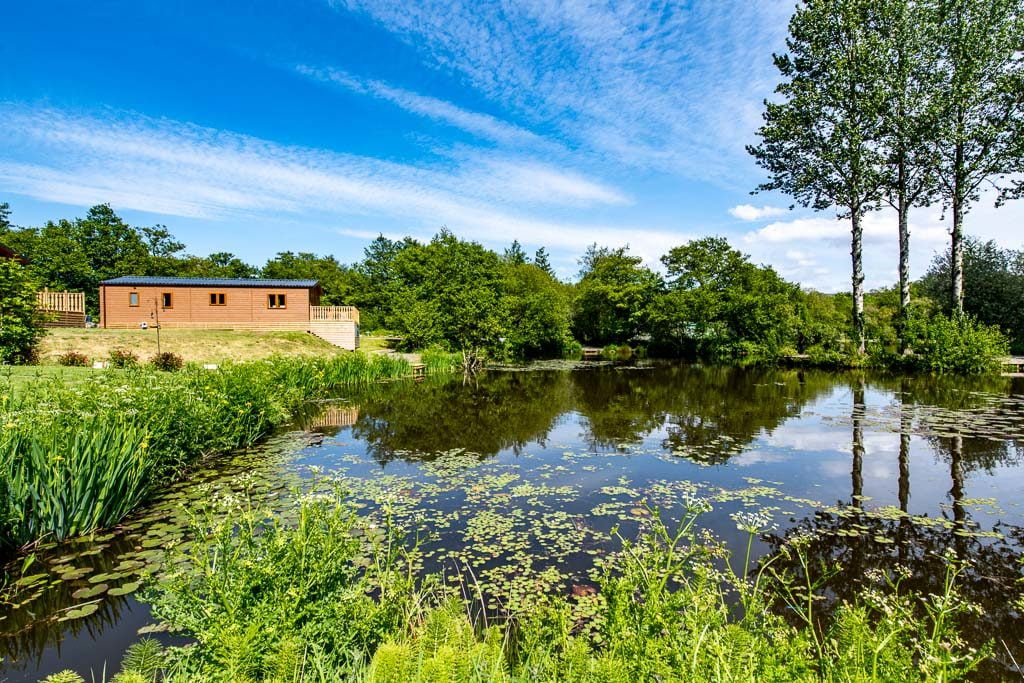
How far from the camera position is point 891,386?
18.4 m

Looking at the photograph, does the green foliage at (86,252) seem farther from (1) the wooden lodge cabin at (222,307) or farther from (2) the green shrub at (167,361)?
(2) the green shrub at (167,361)

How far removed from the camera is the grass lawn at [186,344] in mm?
19678

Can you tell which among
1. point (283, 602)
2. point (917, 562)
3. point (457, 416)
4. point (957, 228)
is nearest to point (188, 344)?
point (457, 416)

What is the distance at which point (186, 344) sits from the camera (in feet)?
72.7

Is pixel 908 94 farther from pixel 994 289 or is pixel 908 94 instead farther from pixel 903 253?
pixel 994 289

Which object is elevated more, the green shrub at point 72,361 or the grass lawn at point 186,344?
the grass lawn at point 186,344

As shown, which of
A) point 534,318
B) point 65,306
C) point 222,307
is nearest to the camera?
point 65,306

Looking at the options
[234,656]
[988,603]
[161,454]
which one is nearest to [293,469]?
[161,454]

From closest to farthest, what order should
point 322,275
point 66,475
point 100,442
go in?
point 66,475 < point 100,442 < point 322,275

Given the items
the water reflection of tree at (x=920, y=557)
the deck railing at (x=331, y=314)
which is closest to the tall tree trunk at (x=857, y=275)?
the water reflection of tree at (x=920, y=557)

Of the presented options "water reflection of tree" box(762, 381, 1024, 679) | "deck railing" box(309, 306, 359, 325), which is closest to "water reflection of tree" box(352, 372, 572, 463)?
"water reflection of tree" box(762, 381, 1024, 679)

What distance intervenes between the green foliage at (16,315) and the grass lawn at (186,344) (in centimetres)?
80

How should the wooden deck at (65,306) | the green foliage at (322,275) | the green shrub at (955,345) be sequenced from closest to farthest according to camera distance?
Answer: the green shrub at (955,345), the wooden deck at (65,306), the green foliage at (322,275)

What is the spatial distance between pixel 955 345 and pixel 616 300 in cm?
Answer: 2126
